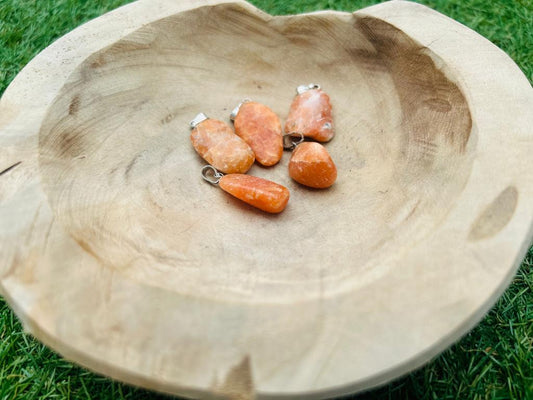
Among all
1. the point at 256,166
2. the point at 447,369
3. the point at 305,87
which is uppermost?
the point at 305,87

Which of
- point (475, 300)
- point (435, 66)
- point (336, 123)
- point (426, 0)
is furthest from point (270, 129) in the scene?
point (426, 0)

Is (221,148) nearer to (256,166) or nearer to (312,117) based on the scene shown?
(256,166)

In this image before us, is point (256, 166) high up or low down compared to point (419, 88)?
down

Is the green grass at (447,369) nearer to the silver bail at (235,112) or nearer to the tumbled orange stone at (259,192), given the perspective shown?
the tumbled orange stone at (259,192)

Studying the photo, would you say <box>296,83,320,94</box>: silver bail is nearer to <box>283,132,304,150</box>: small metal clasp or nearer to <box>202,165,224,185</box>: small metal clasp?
<box>283,132,304,150</box>: small metal clasp

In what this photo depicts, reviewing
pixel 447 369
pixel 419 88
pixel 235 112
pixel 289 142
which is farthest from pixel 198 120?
pixel 447 369

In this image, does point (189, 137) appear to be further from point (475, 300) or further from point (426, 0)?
point (426, 0)

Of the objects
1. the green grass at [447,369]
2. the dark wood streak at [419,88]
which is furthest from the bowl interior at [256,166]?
the green grass at [447,369]
